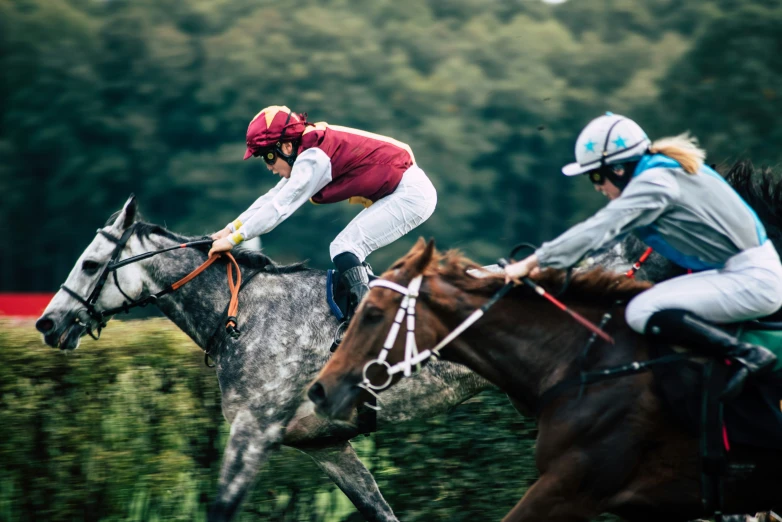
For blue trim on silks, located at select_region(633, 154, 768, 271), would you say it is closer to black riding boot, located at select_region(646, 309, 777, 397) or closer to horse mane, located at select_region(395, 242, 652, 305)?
horse mane, located at select_region(395, 242, 652, 305)

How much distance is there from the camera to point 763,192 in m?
6.86

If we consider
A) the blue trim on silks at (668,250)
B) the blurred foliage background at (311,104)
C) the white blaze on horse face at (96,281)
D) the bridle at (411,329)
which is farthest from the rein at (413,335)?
the blurred foliage background at (311,104)

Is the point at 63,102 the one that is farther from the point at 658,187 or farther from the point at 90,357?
the point at 658,187

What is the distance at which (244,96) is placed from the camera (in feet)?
133

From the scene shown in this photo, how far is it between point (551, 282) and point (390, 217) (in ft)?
6.11

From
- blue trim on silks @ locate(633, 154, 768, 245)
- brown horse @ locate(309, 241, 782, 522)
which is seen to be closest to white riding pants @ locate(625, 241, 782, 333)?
blue trim on silks @ locate(633, 154, 768, 245)

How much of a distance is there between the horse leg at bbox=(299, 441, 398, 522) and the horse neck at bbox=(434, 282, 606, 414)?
179cm

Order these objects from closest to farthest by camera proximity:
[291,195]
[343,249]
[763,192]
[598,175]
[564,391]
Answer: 1. [564,391]
2. [598,175]
3. [291,195]
4. [343,249]
5. [763,192]

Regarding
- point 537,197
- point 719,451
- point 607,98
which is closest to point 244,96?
point 537,197

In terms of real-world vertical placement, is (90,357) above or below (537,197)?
below

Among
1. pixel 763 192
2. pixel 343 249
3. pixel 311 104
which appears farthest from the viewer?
pixel 311 104

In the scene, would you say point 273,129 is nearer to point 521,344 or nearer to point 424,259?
point 424,259

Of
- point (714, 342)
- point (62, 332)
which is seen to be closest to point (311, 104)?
point (62, 332)

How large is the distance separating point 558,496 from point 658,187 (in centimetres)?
142
